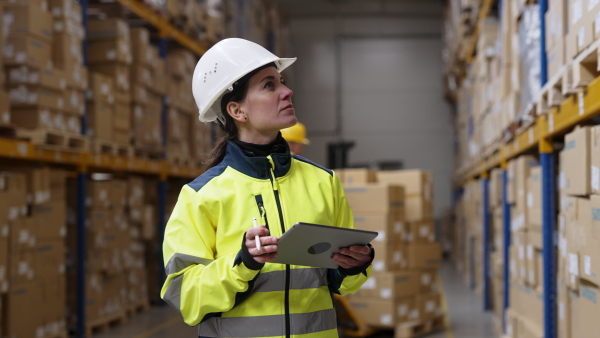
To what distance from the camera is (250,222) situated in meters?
1.87

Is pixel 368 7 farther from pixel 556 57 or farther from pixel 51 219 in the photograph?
pixel 556 57

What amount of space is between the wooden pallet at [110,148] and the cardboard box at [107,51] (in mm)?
949

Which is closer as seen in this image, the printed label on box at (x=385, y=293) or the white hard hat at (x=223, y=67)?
the white hard hat at (x=223, y=67)

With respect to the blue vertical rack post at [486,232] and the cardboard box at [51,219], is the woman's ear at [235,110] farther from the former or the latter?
the blue vertical rack post at [486,232]

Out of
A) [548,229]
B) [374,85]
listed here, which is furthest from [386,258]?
[374,85]

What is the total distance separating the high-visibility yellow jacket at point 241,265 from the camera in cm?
178

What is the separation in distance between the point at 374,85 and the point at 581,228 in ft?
46.0

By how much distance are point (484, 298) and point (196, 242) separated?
271 inches

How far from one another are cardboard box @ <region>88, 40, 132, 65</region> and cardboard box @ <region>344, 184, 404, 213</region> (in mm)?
2991

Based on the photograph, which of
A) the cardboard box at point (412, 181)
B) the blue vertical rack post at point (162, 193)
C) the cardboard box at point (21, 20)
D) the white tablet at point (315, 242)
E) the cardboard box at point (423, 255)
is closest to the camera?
the white tablet at point (315, 242)

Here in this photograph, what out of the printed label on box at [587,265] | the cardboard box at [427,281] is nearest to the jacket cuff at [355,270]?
the printed label on box at [587,265]

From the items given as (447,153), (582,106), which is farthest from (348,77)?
(582,106)

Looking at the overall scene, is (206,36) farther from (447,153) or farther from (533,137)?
(447,153)

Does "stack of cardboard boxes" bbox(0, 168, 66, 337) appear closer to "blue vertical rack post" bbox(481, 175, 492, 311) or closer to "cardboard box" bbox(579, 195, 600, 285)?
"cardboard box" bbox(579, 195, 600, 285)
